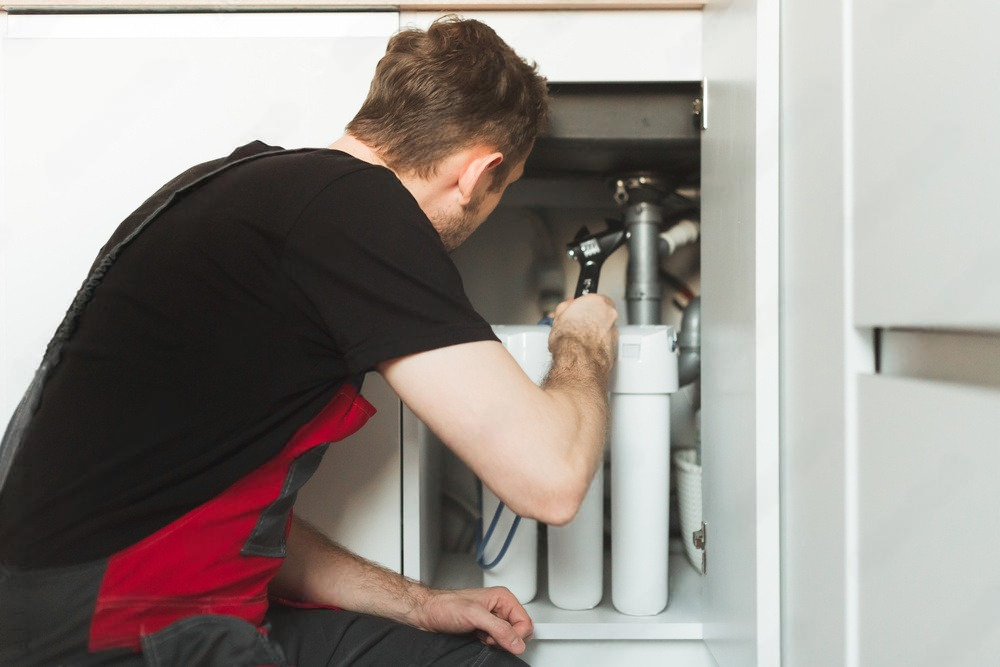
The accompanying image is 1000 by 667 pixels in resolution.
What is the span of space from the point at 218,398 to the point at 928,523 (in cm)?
56

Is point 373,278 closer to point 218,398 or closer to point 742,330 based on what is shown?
point 218,398

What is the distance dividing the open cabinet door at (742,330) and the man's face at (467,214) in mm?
258

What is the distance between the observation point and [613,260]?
1501mm

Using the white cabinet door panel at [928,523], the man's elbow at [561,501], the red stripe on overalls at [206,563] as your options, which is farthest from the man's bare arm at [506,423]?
the white cabinet door panel at [928,523]

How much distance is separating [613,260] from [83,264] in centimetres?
92

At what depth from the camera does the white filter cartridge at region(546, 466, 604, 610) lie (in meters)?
1.08

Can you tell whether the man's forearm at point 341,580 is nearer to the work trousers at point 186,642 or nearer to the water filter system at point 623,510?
the work trousers at point 186,642

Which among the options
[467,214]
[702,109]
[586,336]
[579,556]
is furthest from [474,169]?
[579,556]

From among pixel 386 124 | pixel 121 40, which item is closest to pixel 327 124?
pixel 386 124

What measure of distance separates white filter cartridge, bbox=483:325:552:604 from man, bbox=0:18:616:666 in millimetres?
301

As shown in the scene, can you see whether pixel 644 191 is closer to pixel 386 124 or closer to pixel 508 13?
pixel 508 13

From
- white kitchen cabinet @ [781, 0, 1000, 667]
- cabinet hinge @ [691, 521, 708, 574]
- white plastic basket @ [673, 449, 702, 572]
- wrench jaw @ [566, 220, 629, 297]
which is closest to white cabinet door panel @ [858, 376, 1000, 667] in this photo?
white kitchen cabinet @ [781, 0, 1000, 667]

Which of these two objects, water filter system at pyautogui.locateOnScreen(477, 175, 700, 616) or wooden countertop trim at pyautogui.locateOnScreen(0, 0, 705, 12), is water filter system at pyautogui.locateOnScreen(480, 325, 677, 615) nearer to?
water filter system at pyautogui.locateOnScreen(477, 175, 700, 616)

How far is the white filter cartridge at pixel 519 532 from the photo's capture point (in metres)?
1.05
